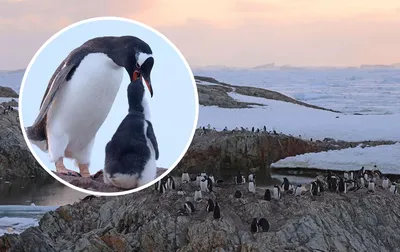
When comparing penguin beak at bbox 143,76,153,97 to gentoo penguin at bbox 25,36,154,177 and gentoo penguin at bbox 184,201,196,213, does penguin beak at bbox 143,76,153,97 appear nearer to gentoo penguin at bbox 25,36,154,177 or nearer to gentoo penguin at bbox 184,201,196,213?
gentoo penguin at bbox 25,36,154,177

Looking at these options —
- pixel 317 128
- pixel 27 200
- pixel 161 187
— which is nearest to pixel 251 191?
pixel 161 187

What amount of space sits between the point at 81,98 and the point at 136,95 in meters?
0.34

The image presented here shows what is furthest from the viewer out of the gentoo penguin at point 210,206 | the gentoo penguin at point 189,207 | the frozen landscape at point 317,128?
the frozen landscape at point 317,128

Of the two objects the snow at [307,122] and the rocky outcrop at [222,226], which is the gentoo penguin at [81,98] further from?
the snow at [307,122]

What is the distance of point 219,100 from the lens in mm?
46094

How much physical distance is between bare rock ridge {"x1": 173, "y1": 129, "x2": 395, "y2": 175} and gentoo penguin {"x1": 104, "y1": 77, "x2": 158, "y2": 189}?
23908 millimetres

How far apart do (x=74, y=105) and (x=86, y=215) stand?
13125mm

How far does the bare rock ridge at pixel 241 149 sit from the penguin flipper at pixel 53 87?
78.5 feet

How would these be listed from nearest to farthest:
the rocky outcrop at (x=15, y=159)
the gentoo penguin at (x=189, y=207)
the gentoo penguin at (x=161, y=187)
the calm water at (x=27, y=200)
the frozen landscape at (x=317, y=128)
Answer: the gentoo penguin at (x=189, y=207) < the gentoo penguin at (x=161, y=187) < the calm water at (x=27, y=200) < the frozen landscape at (x=317, y=128) < the rocky outcrop at (x=15, y=159)

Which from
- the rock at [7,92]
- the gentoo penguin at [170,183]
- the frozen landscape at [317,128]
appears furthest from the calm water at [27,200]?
the rock at [7,92]

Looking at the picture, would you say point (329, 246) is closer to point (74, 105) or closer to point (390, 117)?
point (74, 105)

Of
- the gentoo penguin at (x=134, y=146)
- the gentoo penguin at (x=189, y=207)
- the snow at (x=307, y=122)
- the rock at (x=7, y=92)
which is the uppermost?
the gentoo penguin at (x=134, y=146)

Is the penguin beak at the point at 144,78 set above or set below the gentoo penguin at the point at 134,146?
above

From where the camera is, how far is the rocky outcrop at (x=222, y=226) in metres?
12.7
